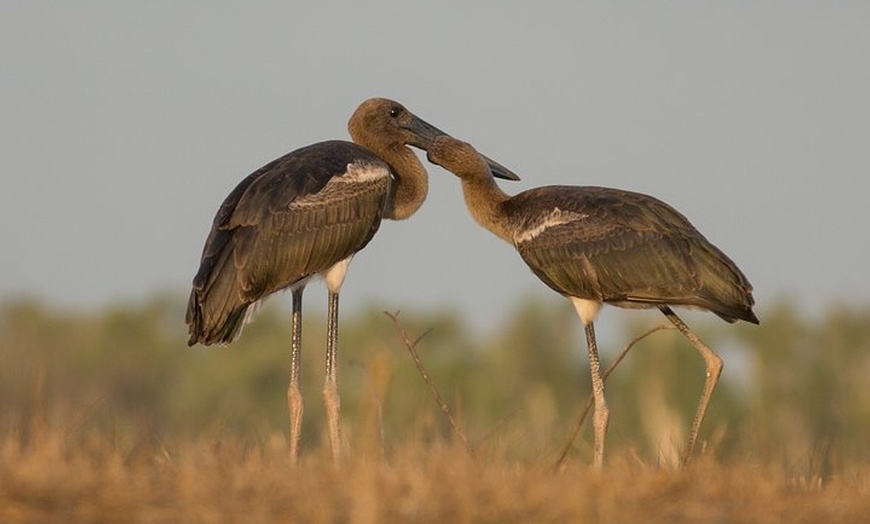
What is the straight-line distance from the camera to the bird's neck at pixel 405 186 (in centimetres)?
1152

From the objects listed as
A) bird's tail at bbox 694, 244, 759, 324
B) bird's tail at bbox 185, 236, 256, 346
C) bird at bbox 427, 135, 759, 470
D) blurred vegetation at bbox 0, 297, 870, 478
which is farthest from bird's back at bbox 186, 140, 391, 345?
blurred vegetation at bbox 0, 297, 870, 478

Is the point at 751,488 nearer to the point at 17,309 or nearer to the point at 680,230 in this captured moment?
the point at 680,230

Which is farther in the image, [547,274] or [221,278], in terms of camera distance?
[547,274]

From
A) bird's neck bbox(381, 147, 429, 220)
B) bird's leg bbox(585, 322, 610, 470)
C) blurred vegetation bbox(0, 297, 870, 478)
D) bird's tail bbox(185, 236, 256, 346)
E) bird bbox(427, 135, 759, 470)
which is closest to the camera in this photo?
bird's tail bbox(185, 236, 256, 346)

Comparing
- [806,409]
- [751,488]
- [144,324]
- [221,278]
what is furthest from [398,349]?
[751,488]

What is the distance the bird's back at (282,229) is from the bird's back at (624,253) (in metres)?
1.08

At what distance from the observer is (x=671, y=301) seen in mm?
10367

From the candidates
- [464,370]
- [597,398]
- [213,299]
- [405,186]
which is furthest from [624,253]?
[464,370]

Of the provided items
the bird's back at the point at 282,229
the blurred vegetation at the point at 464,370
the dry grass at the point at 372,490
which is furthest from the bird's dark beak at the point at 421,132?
the blurred vegetation at the point at 464,370

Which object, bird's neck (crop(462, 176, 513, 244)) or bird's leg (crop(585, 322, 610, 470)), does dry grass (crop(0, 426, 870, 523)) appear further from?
bird's neck (crop(462, 176, 513, 244))

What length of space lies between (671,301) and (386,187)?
201cm

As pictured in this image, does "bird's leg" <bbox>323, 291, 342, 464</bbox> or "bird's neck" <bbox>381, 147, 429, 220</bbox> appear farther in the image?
"bird's neck" <bbox>381, 147, 429, 220</bbox>

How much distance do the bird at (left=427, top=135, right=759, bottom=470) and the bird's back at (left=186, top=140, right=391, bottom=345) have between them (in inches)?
42.3

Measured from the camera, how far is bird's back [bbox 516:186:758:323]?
10250 mm
